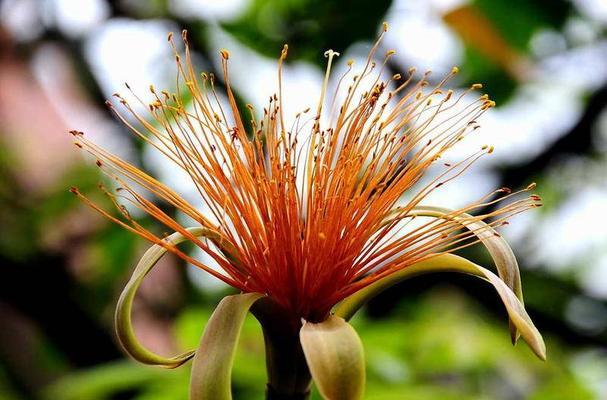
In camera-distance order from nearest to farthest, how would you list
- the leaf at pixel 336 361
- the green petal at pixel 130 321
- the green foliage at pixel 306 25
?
the leaf at pixel 336 361 < the green petal at pixel 130 321 < the green foliage at pixel 306 25

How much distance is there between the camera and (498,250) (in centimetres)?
94

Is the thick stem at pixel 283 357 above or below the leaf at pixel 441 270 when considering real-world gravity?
below

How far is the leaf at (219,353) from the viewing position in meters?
0.81

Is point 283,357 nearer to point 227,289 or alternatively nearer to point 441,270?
point 441,270

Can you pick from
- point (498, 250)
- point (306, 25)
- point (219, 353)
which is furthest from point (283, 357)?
point (306, 25)

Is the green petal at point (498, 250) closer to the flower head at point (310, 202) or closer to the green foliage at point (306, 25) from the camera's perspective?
the flower head at point (310, 202)

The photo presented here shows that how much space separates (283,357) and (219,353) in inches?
5.7

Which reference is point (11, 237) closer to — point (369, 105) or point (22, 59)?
A: point (22, 59)

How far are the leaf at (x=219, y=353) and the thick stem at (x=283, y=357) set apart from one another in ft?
0.23

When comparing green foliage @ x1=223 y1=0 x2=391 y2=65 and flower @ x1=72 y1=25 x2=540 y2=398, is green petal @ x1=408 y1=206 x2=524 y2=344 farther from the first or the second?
green foliage @ x1=223 y1=0 x2=391 y2=65

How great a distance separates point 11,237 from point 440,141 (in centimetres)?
169

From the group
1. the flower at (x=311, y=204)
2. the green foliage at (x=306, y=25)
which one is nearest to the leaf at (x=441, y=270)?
the flower at (x=311, y=204)

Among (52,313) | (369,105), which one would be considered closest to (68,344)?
(52,313)

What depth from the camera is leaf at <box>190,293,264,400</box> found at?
811mm
